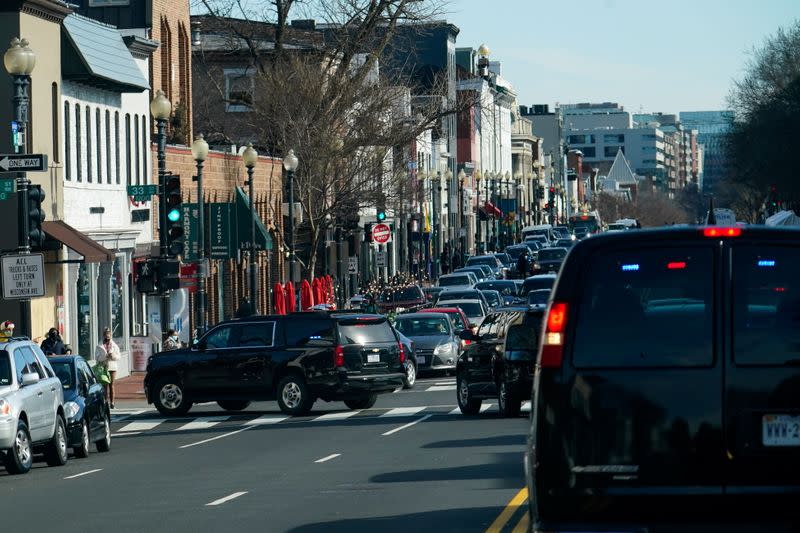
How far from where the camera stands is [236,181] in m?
55.0

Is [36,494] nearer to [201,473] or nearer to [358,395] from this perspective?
[201,473]

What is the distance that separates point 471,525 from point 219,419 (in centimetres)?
1815

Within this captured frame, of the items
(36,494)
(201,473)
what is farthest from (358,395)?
(36,494)

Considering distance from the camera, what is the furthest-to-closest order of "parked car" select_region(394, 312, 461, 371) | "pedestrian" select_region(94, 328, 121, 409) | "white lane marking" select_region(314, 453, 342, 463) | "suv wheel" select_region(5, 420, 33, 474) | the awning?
"parked car" select_region(394, 312, 461, 371), the awning, "pedestrian" select_region(94, 328, 121, 409), "white lane marking" select_region(314, 453, 342, 463), "suv wheel" select_region(5, 420, 33, 474)

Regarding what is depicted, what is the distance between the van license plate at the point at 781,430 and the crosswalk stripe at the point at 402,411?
22.5 meters

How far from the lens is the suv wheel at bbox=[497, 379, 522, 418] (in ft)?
88.8

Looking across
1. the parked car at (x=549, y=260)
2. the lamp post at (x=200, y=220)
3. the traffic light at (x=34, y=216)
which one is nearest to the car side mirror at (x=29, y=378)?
the traffic light at (x=34, y=216)

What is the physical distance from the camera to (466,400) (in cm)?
2852

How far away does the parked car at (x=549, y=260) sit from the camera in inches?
2741

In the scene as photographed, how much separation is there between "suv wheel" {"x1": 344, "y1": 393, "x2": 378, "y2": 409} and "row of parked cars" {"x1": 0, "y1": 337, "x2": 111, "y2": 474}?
748 centimetres

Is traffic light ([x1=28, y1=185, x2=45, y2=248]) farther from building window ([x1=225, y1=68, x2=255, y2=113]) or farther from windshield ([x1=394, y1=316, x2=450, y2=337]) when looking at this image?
building window ([x1=225, y1=68, x2=255, y2=113])

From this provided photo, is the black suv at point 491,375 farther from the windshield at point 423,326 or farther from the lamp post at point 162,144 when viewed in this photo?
the windshield at point 423,326

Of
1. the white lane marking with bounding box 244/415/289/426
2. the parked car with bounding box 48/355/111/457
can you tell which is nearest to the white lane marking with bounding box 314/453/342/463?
the parked car with bounding box 48/355/111/457

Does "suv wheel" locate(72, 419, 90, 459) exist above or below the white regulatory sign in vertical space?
below
